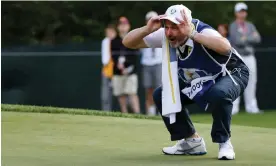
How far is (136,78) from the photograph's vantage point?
1628cm

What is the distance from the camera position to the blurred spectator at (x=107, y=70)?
16156 mm

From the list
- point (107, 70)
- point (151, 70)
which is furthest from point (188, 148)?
point (107, 70)

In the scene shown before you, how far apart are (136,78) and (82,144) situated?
8.07 meters

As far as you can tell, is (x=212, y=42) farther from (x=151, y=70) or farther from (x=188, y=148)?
(x=151, y=70)

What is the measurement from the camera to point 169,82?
7551 mm

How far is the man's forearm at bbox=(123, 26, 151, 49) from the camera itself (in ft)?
24.8

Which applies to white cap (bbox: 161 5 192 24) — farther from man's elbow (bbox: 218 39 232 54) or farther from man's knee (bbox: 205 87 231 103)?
man's knee (bbox: 205 87 231 103)

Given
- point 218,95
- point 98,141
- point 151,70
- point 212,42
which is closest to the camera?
point 212,42

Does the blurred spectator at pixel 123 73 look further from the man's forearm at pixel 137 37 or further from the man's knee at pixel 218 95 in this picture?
the man's knee at pixel 218 95

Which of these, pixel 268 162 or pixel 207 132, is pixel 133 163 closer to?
pixel 268 162

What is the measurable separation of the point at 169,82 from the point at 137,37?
1.59 feet

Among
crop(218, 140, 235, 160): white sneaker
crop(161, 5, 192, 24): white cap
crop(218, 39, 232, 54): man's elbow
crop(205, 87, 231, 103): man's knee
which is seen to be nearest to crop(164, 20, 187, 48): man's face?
crop(161, 5, 192, 24): white cap

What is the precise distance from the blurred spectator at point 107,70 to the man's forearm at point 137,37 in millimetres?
8330

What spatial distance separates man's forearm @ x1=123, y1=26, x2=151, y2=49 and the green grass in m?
0.96
